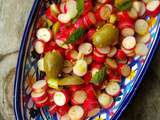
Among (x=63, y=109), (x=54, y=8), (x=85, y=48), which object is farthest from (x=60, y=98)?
(x=54, y=8)

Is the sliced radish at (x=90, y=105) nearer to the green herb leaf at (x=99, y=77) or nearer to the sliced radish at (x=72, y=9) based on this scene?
the green herb leaf at (x=99, y=77)

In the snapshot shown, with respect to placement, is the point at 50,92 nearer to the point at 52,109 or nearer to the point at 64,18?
the point at 52,109

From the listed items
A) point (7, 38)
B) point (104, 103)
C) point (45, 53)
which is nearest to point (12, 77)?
point (7, 38)

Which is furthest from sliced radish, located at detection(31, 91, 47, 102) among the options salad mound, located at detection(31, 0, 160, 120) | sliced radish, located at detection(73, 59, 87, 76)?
sliced radish, located at detection(73, 59, 87, 76)

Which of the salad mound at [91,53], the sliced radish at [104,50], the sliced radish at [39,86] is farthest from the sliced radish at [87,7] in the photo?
the sliced radish at [39,86]

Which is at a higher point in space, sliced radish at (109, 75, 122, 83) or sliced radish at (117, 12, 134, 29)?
sliced radish at (117, 12, 134, 29)

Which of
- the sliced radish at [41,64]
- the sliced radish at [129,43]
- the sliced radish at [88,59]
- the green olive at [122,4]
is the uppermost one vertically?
the green olive at [122,4]

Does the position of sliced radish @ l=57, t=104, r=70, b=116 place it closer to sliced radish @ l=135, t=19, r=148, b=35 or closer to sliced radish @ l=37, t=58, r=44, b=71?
sliced radish @ l=37, t=58, r=44, b=71
